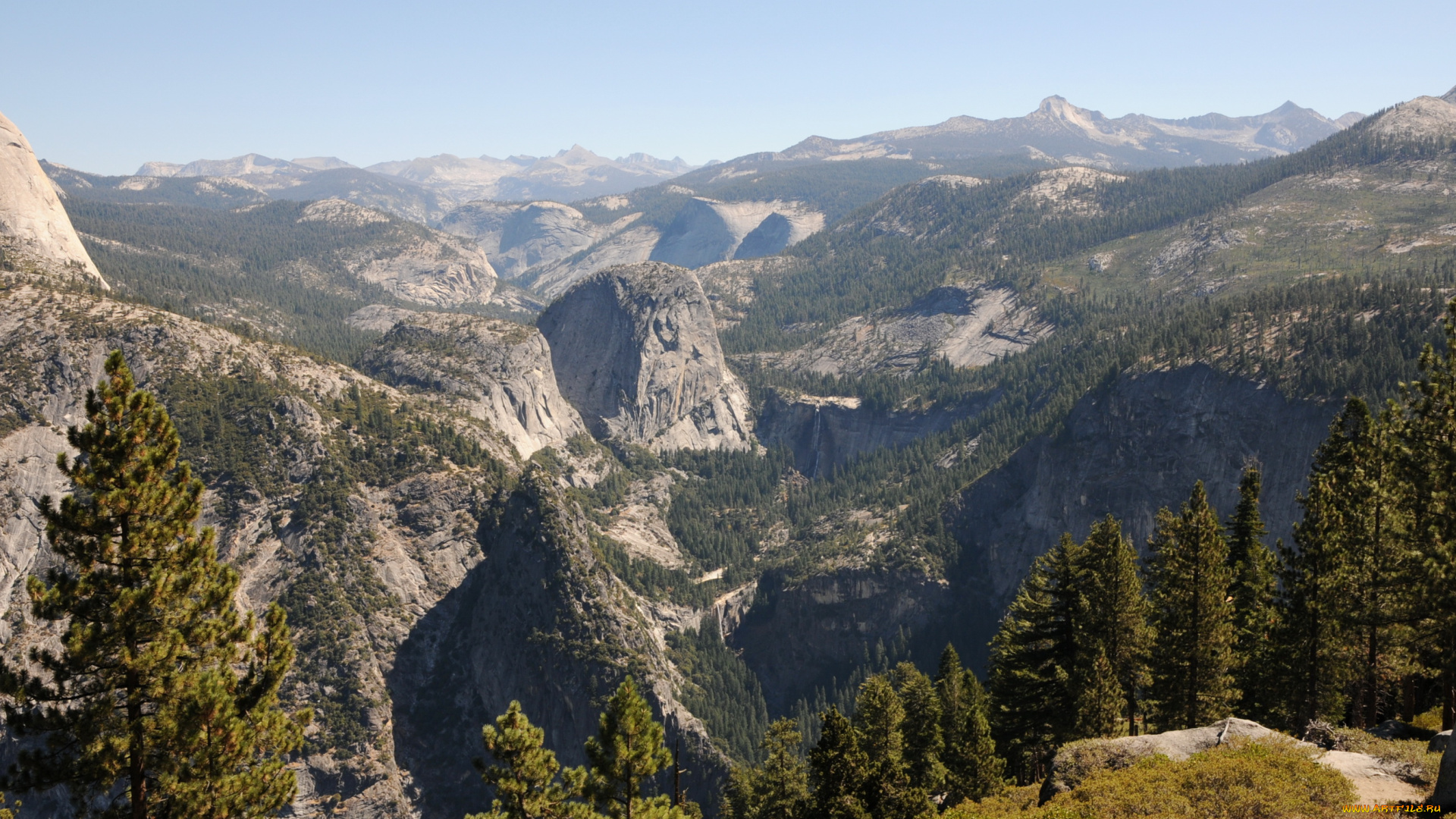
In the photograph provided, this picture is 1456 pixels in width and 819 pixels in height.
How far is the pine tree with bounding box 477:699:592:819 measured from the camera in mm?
36562

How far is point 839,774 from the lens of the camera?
35.4 metres

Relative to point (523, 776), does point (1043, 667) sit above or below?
below

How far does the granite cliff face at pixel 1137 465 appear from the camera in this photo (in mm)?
135250

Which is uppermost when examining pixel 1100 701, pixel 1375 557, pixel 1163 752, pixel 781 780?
pixel 1375 557

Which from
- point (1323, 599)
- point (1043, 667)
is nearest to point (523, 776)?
point (1043, 667)

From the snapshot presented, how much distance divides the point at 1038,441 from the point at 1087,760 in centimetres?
14533

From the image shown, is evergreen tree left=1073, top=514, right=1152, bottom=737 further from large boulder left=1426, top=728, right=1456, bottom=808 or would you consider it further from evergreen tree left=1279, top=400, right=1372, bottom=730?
large boulder left=1426, top=728, right=1456, bottom=808

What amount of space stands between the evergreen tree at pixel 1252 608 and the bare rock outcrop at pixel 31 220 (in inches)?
7368

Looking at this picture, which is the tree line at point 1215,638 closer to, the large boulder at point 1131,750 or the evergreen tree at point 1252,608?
the evergreen tree at point 1252,608

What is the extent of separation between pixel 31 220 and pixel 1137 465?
219844mm

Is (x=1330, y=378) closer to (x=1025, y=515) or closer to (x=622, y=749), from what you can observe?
(x=1025, y=515)

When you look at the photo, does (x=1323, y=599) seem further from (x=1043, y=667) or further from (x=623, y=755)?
(x=623, y=755)

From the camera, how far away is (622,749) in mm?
37406

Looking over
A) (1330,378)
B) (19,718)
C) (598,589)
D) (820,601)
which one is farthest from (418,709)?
(1330,378)
